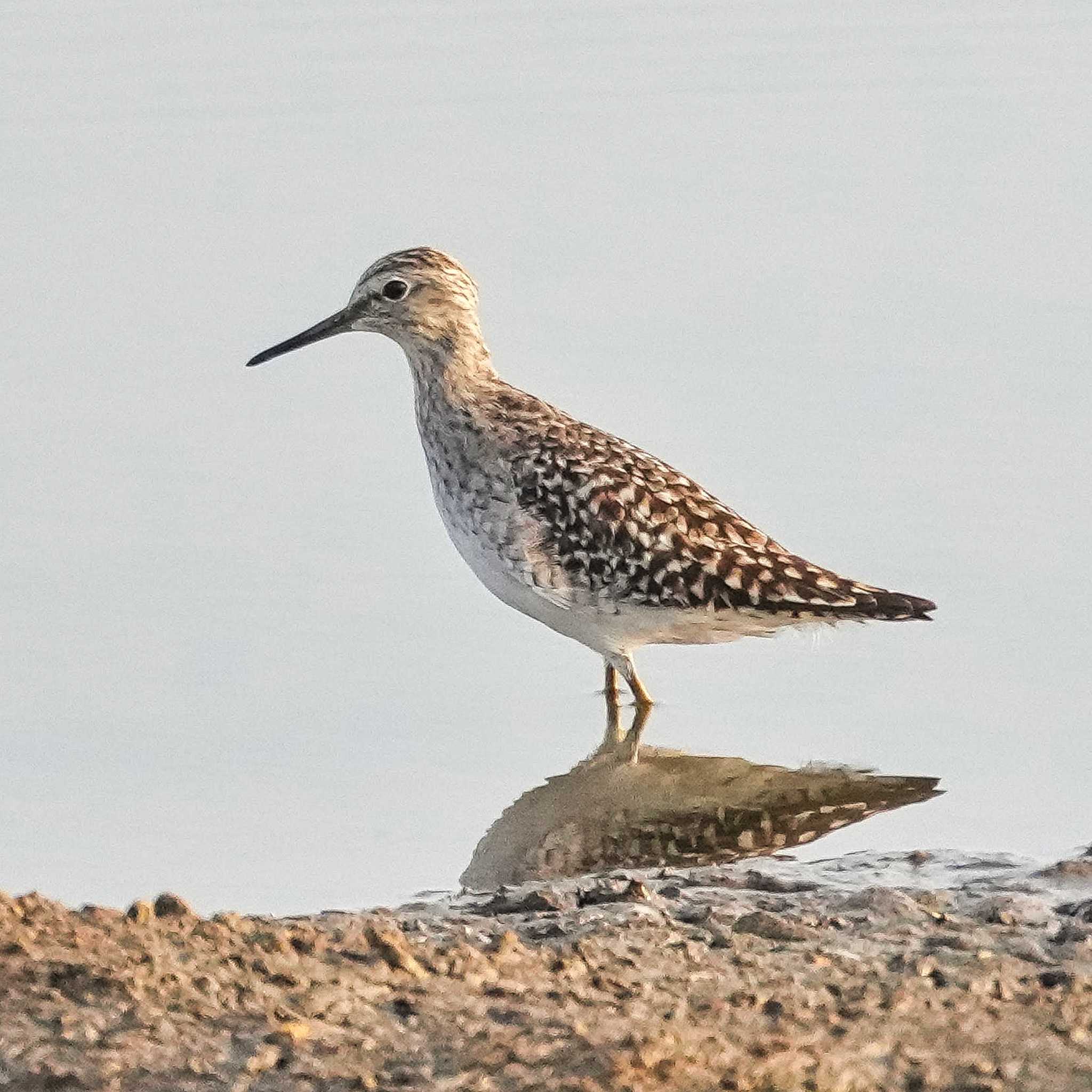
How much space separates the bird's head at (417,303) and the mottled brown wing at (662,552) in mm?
1122

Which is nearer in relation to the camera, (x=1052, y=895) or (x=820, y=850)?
(x=1052, y=895)

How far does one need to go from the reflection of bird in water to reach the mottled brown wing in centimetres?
82

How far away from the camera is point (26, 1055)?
512cm

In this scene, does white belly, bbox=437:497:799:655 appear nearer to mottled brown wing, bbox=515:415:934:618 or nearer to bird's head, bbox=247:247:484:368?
mottled brown wing, bbox=515:415:934:618

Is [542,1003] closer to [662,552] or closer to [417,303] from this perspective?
[662,552]

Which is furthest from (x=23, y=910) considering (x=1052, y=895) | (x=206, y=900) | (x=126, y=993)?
(x=1052, y=895)

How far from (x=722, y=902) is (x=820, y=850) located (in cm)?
126

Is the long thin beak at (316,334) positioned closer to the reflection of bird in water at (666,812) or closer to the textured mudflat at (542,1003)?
the reflection of bird in water at (666,812)

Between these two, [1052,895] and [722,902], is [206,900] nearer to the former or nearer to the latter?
[722,902]

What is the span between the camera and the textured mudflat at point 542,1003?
16.5 ft

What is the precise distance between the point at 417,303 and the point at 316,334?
0.61 meters

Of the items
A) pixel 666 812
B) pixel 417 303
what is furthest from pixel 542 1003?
pixel 417 303

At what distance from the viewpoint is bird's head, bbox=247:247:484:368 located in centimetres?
1088

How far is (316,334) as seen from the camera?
1113 cm
